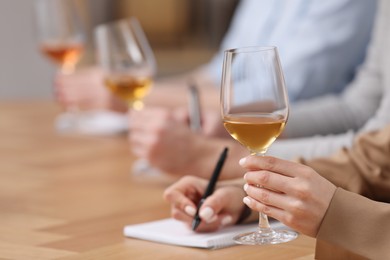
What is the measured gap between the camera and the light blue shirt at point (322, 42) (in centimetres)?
233

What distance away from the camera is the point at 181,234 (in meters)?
1.32

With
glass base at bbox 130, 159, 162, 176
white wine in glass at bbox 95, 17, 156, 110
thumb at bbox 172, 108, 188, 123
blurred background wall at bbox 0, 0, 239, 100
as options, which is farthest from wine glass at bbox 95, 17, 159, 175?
blurred background wall at bbox 0, 0, 239, 100

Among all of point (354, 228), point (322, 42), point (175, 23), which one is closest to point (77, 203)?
point (354, 228)

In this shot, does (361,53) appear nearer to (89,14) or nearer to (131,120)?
(131,120)

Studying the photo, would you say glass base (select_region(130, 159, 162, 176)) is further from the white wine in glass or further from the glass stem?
the glass stem

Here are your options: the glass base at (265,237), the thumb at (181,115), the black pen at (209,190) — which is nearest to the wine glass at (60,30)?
the thumb at (181,115)

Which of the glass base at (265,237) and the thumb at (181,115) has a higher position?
the thumb at (181,115)

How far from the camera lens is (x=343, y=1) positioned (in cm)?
233

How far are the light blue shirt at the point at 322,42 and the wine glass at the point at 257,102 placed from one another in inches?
45.7

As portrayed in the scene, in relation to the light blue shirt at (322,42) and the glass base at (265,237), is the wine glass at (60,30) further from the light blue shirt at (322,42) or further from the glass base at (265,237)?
the glass base at (265,237)

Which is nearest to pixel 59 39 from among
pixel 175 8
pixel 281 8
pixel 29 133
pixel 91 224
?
pixel 29 133

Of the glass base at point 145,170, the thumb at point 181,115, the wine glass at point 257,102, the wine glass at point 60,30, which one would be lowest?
the glass base at point 145,170

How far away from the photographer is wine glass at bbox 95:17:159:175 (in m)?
2.08

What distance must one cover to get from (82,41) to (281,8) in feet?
1.97
